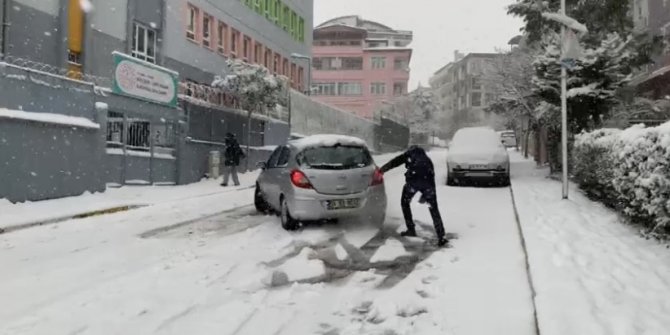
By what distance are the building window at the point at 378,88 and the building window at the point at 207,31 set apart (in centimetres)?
4537

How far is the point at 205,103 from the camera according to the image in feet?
67.4

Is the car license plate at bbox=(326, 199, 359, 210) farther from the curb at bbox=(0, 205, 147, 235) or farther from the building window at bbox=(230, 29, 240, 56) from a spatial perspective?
the building window at bbox=(230, 29, 240, 56)

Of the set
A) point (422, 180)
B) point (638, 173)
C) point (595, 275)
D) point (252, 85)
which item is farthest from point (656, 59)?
point (595, 275)

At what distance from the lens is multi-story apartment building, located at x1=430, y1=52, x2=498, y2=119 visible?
259 feet

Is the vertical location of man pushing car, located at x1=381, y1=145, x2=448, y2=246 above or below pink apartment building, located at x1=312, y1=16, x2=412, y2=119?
below

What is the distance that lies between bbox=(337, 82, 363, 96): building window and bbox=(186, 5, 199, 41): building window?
4594cm

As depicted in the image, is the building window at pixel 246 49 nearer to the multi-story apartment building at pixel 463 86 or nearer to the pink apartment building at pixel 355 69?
the pink apartment building at pixel 355 69

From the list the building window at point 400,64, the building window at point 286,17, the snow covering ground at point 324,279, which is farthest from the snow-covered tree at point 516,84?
the building window at point 400,64

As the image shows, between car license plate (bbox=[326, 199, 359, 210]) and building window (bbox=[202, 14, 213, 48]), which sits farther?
building window (bbox=[202, 14, 213, 48])

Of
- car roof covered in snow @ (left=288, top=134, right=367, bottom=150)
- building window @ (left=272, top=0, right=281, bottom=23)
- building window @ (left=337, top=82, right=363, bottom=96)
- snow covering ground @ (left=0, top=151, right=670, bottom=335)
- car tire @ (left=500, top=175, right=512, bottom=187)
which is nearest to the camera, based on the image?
snow covering ground @ (left=0, top=151, right=670, bottom=335)

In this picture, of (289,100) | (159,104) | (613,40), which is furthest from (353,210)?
(289,100)

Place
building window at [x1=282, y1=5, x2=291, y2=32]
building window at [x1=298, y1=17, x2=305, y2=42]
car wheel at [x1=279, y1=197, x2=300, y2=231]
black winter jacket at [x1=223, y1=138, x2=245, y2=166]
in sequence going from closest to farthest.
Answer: car wheel at [x1=279, y1=197, x2=300, y2=231]
black winter jacket at [x1=223, y1=138, x2=245, y2=166]
building window at [x1=282, y1=5, x2=291, y2=32]
building window at [x1=298, y1=17, x2=305, y2=42]

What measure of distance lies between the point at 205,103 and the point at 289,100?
9050 millimetres

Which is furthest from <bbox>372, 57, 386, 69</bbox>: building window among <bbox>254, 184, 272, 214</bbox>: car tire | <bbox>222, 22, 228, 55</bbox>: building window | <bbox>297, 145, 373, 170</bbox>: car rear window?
<bbox>297, 145, 373, 170</bbox>: car rear window
